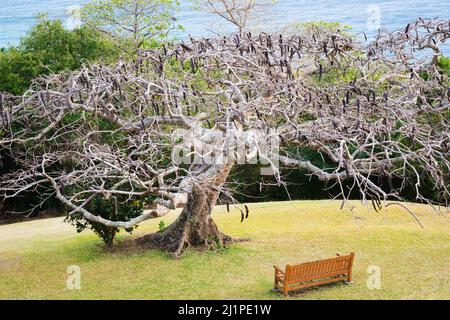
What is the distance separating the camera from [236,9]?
28672 millimetres

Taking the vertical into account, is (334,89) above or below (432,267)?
above

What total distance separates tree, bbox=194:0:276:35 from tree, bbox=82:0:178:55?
3585mm

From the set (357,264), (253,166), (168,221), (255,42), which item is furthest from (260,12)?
(357,264)

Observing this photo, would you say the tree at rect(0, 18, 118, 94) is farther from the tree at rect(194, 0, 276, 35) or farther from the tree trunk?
the tree at rect(194, 0, 276, 35)

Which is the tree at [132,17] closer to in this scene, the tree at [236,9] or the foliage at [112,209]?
the tree at [236,9]

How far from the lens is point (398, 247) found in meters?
12.3

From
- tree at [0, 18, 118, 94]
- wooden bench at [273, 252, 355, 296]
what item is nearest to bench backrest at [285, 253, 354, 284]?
wooden bench at [273, 252, 355, 296]

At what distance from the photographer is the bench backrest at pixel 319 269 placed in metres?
9.61

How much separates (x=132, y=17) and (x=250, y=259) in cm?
1640

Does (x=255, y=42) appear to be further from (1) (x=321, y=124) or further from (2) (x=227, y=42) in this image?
A: (1) (x=321, y=124)

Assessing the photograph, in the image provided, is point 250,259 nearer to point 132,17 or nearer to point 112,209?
point 112,209

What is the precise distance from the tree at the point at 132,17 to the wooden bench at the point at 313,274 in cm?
1621

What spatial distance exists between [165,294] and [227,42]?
5208 millimetres

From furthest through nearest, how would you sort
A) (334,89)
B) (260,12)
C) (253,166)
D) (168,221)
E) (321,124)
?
(260,12) < (253,166) < (168,221) < (334,89) < (321,124)
